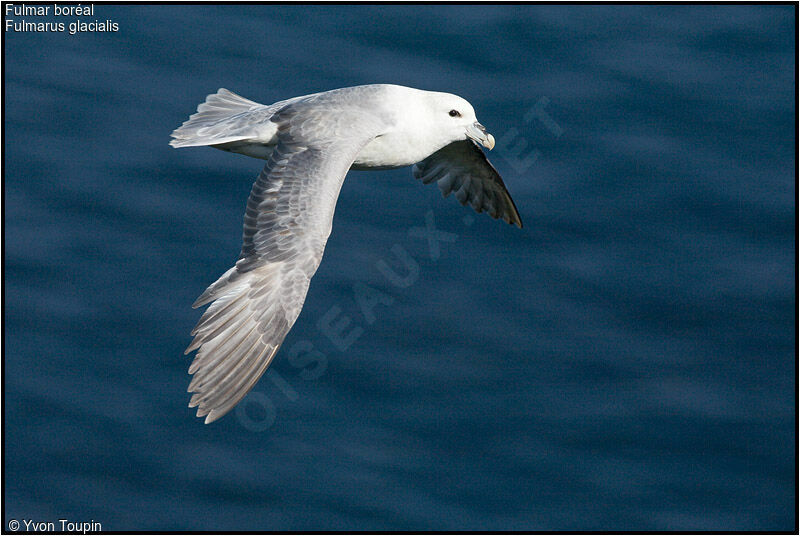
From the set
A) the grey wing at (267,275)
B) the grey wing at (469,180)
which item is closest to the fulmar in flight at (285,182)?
the grey wing at (267,275)

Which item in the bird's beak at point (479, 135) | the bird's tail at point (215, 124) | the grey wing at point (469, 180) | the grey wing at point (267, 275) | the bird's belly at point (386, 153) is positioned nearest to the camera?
the grey wing at point (267, 275)

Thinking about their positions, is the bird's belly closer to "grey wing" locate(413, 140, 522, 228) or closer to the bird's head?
the bird's head

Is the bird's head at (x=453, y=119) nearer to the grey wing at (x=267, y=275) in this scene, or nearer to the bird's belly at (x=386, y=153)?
the bird's belly at (x=386, y=153)

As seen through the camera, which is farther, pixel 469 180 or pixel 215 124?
pixel 469 180

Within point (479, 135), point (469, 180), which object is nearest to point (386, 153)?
point (479, 135)

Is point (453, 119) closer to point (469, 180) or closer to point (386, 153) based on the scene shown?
point (386, 153)

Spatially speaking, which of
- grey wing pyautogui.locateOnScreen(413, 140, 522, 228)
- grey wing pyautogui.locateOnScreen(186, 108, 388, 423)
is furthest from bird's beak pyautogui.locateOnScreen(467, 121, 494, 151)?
grey wing pyautogui.locateOnScreen(186, 108, 388, 423)
